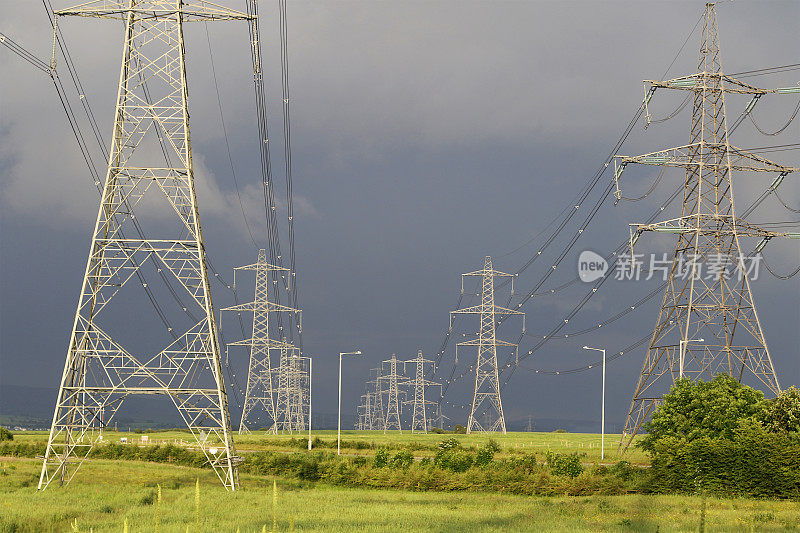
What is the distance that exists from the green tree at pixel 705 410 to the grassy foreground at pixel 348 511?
667cm

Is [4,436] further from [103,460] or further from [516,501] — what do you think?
[516,501]

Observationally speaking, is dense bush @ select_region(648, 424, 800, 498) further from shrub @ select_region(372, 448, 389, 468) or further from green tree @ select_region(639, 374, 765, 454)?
shrub @ select_region(372, 448, 389, 468)

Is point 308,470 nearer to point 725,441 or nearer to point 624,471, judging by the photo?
point 624,471

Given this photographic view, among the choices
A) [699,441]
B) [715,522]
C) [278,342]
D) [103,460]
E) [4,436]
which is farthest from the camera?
[278,342]

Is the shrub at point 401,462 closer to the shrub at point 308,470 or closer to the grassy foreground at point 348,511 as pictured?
the shrub at point 308,470

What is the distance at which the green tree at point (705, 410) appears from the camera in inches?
1994

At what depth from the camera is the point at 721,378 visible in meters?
52.6

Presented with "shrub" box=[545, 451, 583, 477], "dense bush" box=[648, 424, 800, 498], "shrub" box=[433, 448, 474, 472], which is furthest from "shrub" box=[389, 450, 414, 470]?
"dense bush" box=[648, 424, 800, 498]

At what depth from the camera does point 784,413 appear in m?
48.7

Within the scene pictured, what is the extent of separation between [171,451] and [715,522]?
54.7m

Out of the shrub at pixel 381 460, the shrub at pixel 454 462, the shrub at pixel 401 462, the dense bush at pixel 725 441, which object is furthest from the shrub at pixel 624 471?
the shrub at pixel 381 460

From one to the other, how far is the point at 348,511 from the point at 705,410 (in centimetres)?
2916

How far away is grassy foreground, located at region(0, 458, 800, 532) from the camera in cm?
2842

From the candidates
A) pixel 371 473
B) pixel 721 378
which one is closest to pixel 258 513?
Answer: pixel 371 473
